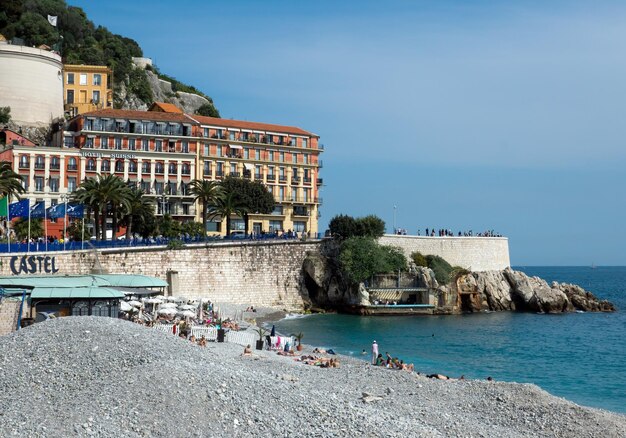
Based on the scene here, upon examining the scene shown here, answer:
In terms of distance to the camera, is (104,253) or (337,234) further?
(337,234)

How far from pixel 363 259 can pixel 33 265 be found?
2853 centimetres

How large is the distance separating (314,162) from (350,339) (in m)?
36.7

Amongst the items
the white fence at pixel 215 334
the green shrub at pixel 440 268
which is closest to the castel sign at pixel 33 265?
the white fence at pixel 215 334

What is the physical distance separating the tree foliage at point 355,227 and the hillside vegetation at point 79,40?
37.4 meters

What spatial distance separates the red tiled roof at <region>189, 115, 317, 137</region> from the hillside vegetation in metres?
18.1

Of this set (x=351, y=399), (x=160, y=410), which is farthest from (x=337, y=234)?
(x=160, y=410)

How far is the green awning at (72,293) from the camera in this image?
33125 mm

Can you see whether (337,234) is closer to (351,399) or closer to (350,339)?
(350,339)

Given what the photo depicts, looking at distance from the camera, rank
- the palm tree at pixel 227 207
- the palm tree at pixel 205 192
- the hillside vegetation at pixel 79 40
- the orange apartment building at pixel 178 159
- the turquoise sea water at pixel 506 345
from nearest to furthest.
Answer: the turquoise sea water at pixel 506 345 → the palm tree at pixel 205 192 → the palm tree at pixel 227 207 → the orange apartment building at pixel 178 159 → the hillside vegetation at pixel 79 40

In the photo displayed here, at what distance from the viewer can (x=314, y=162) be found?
269ft

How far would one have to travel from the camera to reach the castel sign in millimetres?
46000

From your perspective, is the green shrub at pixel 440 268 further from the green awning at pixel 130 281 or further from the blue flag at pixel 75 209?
the blue flag at pixel 75 209

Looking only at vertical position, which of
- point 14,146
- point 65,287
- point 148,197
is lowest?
point 65,287

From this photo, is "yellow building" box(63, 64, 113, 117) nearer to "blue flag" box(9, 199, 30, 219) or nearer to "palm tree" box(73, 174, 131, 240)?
"palm tree" box(73, 174, 131, 240)
